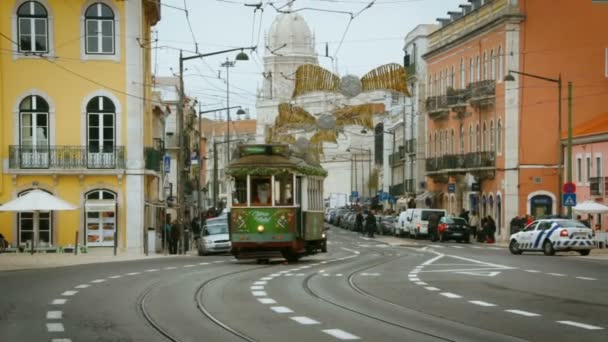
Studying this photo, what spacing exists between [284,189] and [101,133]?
17732 mm

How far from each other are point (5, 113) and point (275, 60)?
131494mm

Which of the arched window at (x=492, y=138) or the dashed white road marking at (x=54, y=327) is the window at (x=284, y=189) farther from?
the arched window at (x=492, y=138)

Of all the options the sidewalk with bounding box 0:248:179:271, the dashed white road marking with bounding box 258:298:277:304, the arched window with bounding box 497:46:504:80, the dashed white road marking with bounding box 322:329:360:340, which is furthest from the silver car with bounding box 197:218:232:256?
the dashed white road marking with bounding box 322:329:360:340

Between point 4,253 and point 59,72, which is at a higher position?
point 59,72

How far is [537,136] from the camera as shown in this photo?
3029 inches

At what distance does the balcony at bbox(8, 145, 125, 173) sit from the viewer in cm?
5456

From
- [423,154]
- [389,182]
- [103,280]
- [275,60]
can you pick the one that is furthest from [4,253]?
[275,60]

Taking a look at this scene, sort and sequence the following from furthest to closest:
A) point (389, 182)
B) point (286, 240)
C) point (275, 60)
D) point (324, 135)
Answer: point (275, 60) → point (389, 182) → point (324, 135) → point (286, 240)

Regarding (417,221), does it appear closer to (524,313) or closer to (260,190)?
(260,190)

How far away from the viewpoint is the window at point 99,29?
54.3 meters

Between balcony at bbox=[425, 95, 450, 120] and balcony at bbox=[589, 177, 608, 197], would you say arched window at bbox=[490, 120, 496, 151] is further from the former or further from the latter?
balcony at bbox=[589, 177, 608, 197]

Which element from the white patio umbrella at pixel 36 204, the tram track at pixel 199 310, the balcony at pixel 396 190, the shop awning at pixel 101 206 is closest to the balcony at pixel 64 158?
the shop awning at pixel 101 206

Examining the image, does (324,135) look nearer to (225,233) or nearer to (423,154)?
(225,233)

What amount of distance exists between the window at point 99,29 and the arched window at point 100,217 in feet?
18.2
